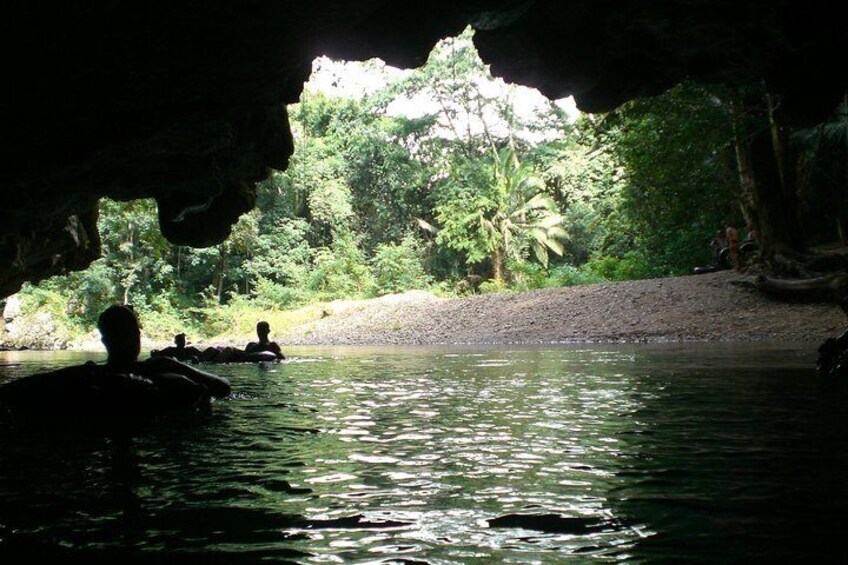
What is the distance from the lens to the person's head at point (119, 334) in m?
7.28

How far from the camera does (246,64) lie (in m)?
7.28

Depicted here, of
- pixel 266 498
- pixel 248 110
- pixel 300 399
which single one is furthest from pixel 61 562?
pixel 248 110

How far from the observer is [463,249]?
4072cm

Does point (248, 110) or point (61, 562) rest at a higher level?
point (248, 110)

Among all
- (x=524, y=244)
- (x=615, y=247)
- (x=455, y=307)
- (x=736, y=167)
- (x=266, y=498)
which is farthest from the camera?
(x=524, y=244)

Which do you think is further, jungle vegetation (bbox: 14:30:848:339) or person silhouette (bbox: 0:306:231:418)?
jungle vegetation (bbox: 14:30:848:339)

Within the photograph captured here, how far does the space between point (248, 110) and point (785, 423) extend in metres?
6.43

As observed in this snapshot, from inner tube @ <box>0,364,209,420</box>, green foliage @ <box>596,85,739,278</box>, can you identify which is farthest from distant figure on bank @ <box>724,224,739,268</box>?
→ inner tube @ <box>0,364,209,420</box>

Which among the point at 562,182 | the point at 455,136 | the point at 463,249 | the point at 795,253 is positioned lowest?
the point at 795,253

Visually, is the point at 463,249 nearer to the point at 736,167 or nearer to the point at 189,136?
the point at 736,167

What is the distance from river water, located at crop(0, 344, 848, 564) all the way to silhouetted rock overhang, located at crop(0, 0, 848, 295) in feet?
→ 10.4

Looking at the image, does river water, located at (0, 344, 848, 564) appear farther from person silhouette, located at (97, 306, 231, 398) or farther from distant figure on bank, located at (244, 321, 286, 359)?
distant figure on bank, located at (244, 321, 286, 359)

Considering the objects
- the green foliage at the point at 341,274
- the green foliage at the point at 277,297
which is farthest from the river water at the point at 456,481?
the green foliage at the point at 341,274

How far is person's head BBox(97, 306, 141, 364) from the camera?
7281mm
